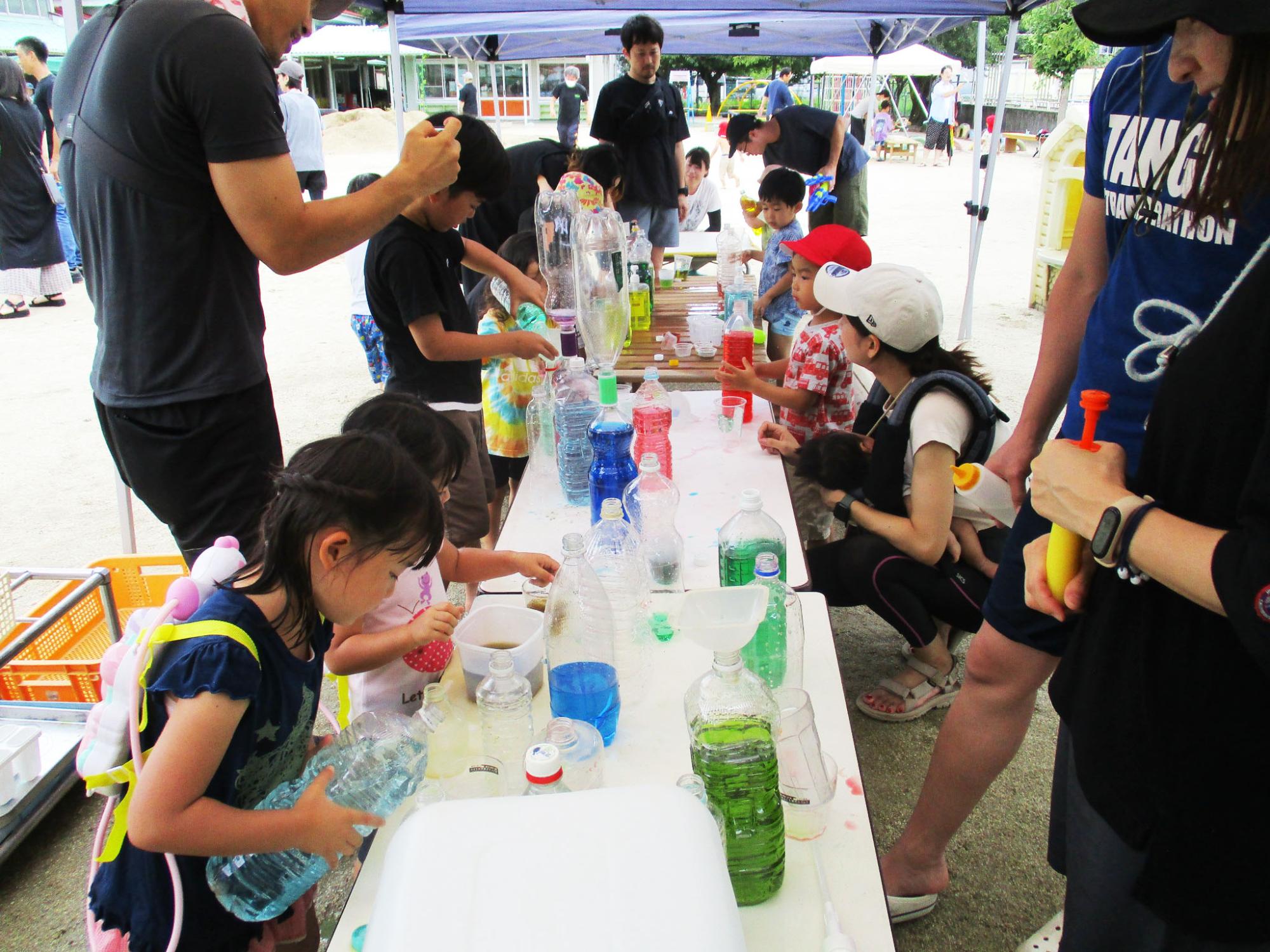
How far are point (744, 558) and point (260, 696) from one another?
951 millimetres

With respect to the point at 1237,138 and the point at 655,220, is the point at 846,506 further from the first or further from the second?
the point at 655,220

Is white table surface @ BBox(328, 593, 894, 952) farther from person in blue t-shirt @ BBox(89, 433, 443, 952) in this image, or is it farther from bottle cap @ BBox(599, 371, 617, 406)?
bottle cap @ BBox(599, 371, 617, 406)

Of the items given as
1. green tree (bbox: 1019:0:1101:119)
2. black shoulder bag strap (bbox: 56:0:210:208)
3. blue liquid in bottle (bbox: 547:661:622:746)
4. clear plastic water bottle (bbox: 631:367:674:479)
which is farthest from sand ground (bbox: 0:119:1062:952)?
green tree (bbox: 1019:0:1101:119)

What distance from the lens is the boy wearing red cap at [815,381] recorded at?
2922 mm

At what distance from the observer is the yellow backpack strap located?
1.15 meters

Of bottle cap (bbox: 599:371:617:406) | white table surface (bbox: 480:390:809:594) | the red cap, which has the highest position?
the red cap

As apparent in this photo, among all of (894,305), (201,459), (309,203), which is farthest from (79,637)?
(894,305)

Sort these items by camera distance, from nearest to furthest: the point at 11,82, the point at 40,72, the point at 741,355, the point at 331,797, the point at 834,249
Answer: the point at 331,797, the point at 741,355, the point at 834,249, the point at 11,82, the point at 40,72

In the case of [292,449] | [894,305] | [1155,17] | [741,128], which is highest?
[741,128]

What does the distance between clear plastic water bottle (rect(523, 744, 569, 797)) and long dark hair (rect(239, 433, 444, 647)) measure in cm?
41

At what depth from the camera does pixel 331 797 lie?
126 centimetres

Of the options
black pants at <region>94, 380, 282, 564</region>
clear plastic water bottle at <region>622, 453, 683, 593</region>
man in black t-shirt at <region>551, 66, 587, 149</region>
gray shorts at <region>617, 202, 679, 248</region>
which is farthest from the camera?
man in black t-shirt at <region>551, 66, 587, 149</region>

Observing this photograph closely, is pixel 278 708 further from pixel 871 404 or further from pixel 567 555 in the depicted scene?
pixel 871 404

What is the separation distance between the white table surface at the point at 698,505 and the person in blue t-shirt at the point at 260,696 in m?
0.60
